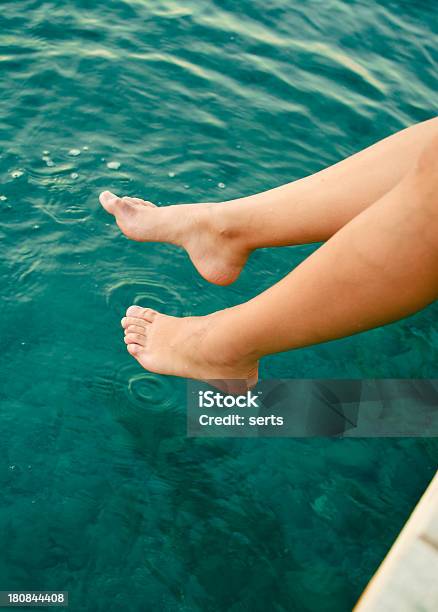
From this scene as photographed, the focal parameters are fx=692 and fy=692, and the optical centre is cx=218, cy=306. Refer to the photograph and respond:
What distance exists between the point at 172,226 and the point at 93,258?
1.15 ft

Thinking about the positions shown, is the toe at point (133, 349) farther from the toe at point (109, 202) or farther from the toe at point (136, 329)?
the toe at point (109, 202)

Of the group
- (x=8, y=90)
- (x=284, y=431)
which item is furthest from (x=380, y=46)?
(x=284, y=431)

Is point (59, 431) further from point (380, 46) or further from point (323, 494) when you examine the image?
point (380, 46)

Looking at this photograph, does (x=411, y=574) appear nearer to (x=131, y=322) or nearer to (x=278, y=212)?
(x=278, y=212)

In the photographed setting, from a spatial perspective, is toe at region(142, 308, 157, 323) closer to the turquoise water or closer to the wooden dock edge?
the turquoise water

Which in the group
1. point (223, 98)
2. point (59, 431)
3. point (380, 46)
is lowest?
point (59, 431)

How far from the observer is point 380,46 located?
3.71 m

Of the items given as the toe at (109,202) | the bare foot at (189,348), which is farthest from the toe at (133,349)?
the toe at (109,202)

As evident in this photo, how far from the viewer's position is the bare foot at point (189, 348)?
160 centimetres

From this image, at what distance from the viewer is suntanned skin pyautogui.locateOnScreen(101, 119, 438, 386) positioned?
45.3 inches

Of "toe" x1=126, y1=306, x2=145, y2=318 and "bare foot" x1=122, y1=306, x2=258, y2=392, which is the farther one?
"toe" x1=126, y1=306, x2=145, y2=318
